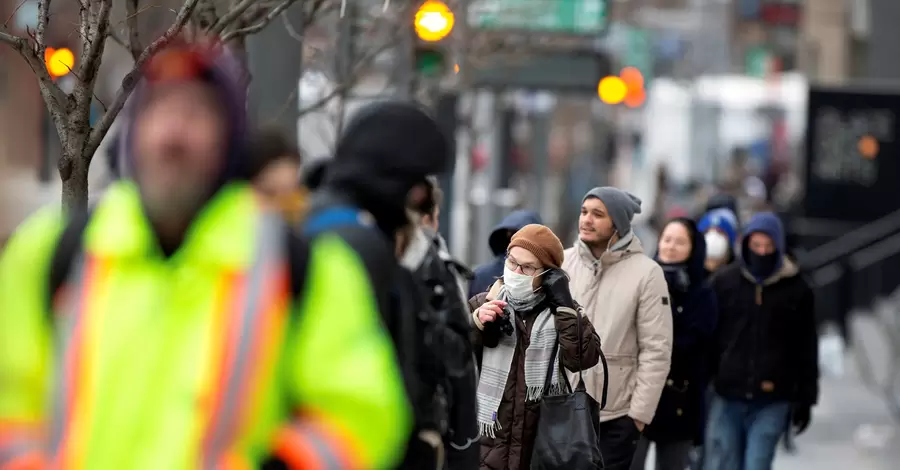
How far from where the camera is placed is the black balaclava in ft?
12.0

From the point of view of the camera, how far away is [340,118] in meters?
12.2

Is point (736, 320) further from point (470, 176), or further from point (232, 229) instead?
point (470, 176)

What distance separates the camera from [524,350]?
6801mm

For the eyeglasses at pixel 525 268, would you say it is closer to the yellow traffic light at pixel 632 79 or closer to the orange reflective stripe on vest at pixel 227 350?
the orange reflective stripe on vest at pixel 227 350

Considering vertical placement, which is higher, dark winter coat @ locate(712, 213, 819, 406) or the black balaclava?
the black balaclava

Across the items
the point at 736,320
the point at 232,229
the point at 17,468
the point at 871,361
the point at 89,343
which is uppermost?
the point at 232,229

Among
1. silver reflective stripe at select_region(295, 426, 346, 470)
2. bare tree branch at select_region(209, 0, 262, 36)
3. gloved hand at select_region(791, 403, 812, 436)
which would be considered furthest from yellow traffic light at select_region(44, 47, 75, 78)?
silver reflective stripe at select_region(295, 426, 346, 470)

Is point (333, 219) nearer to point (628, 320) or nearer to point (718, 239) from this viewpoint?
point (628, 320)

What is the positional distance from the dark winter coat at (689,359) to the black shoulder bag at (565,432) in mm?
1778

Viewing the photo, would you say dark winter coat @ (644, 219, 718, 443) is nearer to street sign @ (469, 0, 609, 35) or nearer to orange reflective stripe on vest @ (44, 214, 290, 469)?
orange reflective stripe on vest @ (44, 214, 290, 469)

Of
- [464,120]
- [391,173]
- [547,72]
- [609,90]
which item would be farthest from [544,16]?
[391,173]

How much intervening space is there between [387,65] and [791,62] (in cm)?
4803

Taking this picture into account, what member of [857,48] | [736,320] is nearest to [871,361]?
[736,320]

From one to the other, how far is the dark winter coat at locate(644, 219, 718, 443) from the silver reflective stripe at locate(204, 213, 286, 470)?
589 cm
